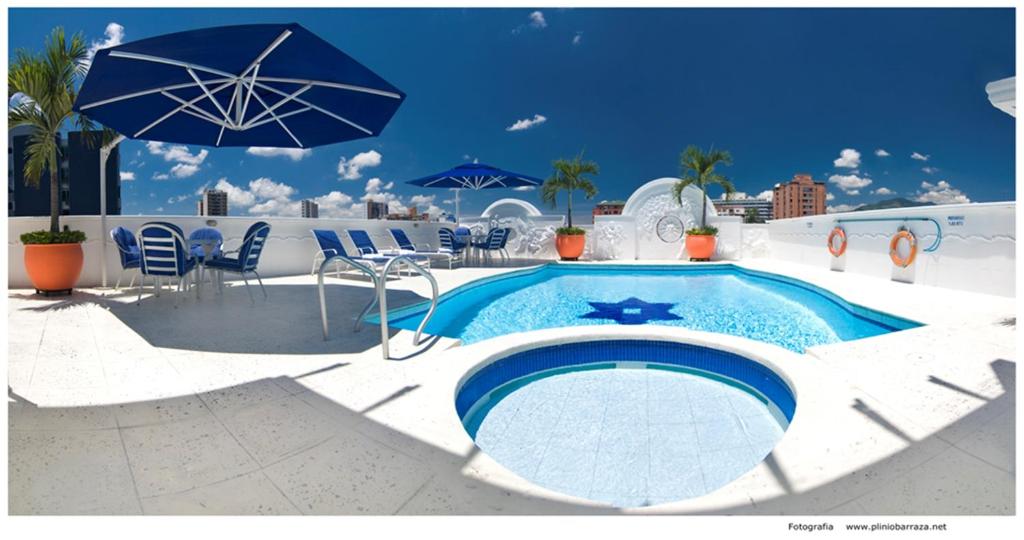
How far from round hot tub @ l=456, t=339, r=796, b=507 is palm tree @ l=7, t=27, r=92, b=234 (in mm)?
5914

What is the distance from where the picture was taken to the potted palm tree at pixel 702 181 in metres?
11.0

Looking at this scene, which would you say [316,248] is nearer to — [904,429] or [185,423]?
[185,423]

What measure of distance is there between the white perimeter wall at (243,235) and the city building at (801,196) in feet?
204

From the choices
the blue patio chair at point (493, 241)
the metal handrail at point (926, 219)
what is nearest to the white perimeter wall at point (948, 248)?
the metal handrail at point (926, 219)

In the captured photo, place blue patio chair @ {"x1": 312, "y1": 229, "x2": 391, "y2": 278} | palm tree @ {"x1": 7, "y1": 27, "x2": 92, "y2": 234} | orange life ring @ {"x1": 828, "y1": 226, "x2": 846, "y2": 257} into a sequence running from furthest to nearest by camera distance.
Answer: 1. orange life ring @ {"x1": 828, "y1": 226, "x2": 846, "y2": 257}
2. blue patio chair @ {"x1": 312, "y1": 229, "x2": 391, "y2": 278}
3. palm tree @ {"x1": 7, "y1": 27, "x2": 92, "y2": 234}

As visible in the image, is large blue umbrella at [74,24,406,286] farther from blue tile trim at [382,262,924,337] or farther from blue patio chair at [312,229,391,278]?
blue tile trim at [382,262,924,337]

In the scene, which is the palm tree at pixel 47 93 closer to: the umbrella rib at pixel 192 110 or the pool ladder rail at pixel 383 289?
the umbrella rib at pixel 192 110

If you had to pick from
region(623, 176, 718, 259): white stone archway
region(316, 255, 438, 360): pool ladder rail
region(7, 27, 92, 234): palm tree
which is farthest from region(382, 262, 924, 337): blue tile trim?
region(7, 27, 92, 234): palm tree

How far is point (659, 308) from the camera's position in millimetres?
5973

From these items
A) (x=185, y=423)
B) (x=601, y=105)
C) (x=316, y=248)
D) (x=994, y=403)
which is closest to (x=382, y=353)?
(x=185, y=423)

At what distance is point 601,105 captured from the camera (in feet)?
83.9

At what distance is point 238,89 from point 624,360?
4.01 meters

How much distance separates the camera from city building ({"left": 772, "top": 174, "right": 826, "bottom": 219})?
191 feet
